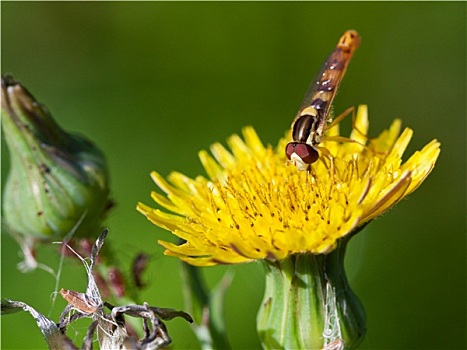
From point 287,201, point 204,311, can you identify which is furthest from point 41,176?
point 287,201

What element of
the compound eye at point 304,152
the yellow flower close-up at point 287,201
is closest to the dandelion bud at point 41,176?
the yellow flower close-up at point 287,201

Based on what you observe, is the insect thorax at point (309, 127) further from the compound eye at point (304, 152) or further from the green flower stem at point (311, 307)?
the green flower stem at point (311, 307)

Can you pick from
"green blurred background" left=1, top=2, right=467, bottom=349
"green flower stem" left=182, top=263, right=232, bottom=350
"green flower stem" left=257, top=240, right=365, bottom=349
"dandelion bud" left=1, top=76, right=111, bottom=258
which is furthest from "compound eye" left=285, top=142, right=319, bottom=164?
"green blurred background" left=1, top=2, right=467, bottom=349

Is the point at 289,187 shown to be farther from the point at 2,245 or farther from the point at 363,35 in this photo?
the point at 363,35

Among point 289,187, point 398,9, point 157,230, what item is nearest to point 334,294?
point 289,187

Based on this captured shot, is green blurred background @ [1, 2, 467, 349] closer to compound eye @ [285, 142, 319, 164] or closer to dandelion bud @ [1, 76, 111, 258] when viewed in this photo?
dandelion bud @ [1, 76, 111, 258]

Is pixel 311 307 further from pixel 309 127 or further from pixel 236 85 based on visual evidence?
pixel 236 85
